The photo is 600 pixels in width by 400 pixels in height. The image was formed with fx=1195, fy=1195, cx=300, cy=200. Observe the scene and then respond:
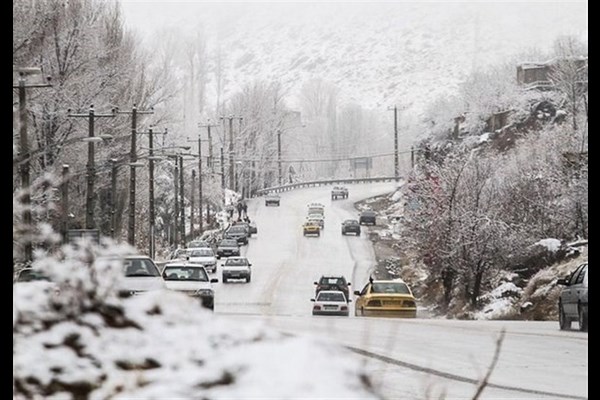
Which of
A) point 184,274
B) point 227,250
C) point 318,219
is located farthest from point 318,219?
point 184,274

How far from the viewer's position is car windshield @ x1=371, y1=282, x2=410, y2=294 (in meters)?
35.4

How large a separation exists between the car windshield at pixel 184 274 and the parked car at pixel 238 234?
171ft

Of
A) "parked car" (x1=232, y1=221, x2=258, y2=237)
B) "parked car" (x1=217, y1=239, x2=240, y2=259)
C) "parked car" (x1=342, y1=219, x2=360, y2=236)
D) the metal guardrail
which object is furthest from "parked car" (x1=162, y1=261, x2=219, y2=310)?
the metal guardrail

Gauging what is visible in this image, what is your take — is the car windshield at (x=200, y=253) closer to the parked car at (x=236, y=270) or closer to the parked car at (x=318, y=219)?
the parked car at (x=236, y=270)

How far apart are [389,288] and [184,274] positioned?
778cm

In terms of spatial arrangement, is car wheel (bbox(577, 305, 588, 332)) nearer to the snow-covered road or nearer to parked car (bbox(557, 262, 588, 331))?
parked car (bbox(557, 262, 588, 331))

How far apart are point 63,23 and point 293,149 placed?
122348mm

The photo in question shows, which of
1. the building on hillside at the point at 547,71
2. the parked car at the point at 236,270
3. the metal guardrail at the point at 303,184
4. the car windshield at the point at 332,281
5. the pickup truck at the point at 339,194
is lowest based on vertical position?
the parked car at the point at 236,270

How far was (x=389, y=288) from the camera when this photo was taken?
117ft

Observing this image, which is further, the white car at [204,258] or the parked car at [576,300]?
the white car at [204,258]

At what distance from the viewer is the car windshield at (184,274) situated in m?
30.2

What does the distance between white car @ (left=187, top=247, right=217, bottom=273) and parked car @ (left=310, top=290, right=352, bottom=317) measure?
18.6m

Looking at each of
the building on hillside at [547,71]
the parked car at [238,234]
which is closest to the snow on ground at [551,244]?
the parked car at [238,234]
